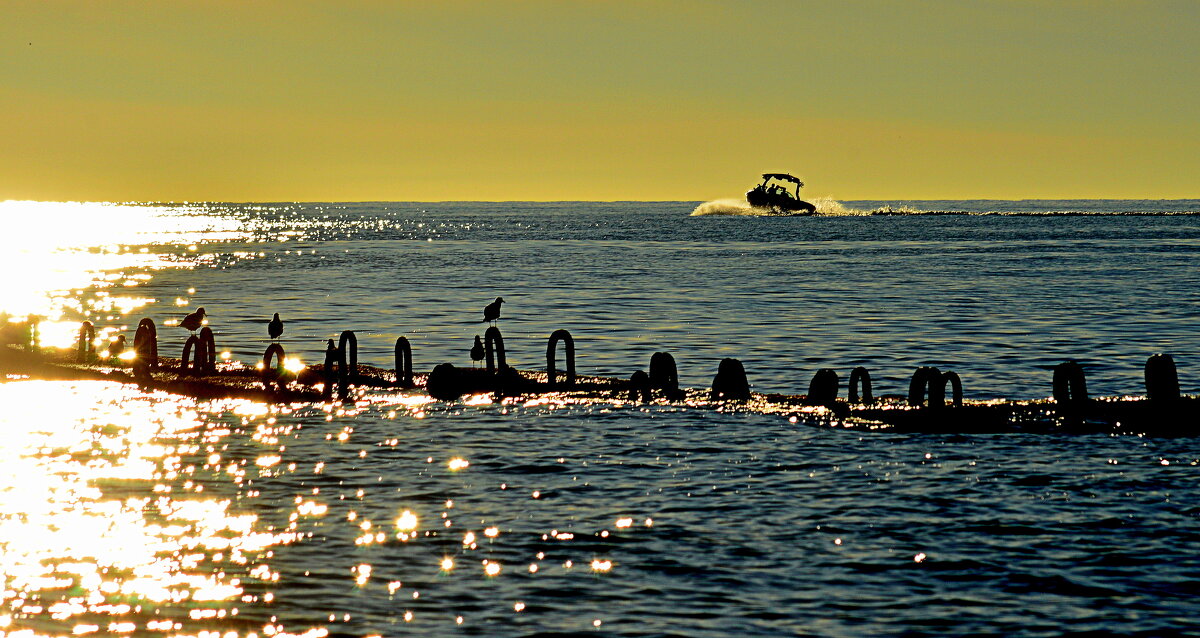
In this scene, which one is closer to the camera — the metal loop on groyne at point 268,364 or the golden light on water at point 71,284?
the metal loop on groyne at point 268,364

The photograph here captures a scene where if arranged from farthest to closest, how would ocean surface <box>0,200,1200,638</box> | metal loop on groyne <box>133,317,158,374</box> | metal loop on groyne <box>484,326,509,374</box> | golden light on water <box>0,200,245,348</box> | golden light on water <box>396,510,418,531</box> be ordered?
golden light on water <box>0,200,245,348</box>, metal loop on groyne <box>133,317,158,374</box>, metal loop on groyne <box>484,326,509,374</box>, golden light on water <box>396,510,418,531</box>, ocean surface <box>0,200,1200,638</box>

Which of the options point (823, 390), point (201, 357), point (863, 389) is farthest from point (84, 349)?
point (863, 389)

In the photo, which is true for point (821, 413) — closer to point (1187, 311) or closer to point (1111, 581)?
point (1111, 581)

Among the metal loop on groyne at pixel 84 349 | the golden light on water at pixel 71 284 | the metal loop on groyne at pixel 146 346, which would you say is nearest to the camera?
the metal loop on groyne at pixel 146 346

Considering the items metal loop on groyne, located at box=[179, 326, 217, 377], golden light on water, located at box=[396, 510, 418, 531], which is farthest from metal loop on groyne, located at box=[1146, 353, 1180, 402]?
metal loop on groyne, located at box=[179, 326, 217, 377]

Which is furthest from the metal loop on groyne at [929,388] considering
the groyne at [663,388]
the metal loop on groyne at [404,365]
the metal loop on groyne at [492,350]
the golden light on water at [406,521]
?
the golden light on water at [406,521]

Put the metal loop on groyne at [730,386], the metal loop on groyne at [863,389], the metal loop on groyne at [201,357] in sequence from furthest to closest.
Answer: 1. the metal loop on groyne at [201,357]
2. the metal loop on groyne at [730,386]
3. the metal loop on groyne at [863,389]

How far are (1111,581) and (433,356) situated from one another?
3412 centimetres

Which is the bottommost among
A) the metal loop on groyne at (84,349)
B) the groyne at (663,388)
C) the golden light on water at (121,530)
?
the golden light on water at (121,530)

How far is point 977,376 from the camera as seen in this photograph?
41.0 m

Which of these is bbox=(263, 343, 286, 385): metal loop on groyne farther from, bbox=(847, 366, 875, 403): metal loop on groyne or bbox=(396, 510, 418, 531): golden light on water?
bbox=(396, 510, 418, 531): golden light on water

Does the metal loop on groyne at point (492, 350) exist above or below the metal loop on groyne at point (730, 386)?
above

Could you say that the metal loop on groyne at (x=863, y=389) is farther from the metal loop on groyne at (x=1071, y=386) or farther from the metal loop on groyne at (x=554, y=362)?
the metal loop on groyne at (x=554, y=362)

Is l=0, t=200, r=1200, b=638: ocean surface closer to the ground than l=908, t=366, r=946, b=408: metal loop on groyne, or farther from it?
closer to the ground
